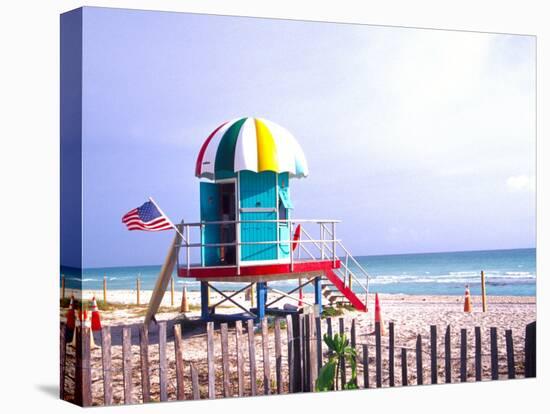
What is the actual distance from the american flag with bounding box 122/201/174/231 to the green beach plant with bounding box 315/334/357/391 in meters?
3.10

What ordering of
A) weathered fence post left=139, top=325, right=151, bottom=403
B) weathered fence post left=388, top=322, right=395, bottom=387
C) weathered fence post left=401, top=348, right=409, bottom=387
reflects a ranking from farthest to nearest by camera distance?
weathered fence post left=401, top=348, right=409, bottom=387
weathered fence post left=388, top=322, right=395, bottom=387
weathered fence post left=139, top=325, right=151, bottom=403

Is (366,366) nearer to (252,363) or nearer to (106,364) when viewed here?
(252,363)

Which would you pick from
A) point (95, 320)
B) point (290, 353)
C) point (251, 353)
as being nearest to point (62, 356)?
point (95, 320)

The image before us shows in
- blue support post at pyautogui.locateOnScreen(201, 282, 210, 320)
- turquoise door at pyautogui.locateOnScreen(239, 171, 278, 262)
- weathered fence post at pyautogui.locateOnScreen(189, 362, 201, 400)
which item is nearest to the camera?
weathered fence post at pyautogui.locateOnScreen(189, 362, 201, 400)

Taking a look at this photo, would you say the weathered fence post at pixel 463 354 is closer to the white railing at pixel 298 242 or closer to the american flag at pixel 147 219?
the white railing at pixel 298 242

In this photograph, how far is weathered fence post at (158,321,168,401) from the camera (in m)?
14.8

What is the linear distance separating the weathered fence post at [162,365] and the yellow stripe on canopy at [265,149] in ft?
12.8

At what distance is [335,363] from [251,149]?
151 inches

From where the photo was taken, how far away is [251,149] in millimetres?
17594

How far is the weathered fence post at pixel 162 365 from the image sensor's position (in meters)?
14.8

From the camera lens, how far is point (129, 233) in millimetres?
17047

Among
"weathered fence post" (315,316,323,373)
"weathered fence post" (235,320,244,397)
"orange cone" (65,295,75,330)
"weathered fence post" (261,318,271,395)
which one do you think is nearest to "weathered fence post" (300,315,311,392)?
"weathered fence post" (315,316,323,373)

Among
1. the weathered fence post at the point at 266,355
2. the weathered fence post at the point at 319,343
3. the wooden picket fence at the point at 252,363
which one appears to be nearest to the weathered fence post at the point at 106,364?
the wooden picket fence at the point at 252,363

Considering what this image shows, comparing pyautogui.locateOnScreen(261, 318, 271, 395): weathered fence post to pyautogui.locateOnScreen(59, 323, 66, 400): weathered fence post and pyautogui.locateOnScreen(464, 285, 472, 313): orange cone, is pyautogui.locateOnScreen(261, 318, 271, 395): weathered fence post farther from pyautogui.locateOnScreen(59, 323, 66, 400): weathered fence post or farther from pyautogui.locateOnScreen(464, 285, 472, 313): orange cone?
pyautogui.locateOnScreen(464, 285, 472, 313): orange cone
